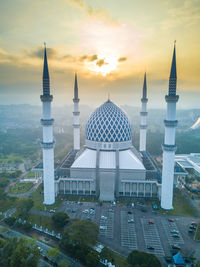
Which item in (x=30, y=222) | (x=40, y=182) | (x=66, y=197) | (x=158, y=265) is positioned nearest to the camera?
(x=158, y=265)

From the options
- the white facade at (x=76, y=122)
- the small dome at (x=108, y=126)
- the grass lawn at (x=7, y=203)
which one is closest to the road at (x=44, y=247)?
the grass lawn at (x=7, y=203)

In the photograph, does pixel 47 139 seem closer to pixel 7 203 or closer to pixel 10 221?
pixel 7 203

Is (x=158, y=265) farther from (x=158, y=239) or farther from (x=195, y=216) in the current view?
(x=195, y=216)

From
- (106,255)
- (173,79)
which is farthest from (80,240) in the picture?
(173,79)

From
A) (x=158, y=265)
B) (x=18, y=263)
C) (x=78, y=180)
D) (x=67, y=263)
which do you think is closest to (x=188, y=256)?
(x=158, y=265)

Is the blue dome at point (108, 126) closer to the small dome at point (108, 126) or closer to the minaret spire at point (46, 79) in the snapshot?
the small dome at point (108, 126)
